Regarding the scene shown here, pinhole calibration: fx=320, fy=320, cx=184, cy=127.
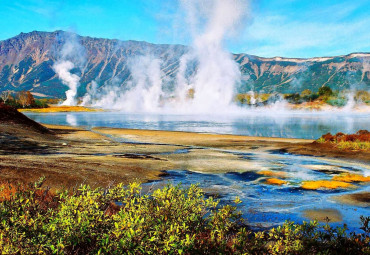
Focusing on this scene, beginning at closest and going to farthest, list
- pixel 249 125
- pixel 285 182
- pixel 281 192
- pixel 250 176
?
pixel 281 192
pixel 285 182
pixel 250 176
pixel 249 125

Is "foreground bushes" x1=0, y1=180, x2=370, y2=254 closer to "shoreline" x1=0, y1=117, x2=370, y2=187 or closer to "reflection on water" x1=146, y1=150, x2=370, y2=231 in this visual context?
"shoreline" x1=0, y1=117, x2=370, y2=187

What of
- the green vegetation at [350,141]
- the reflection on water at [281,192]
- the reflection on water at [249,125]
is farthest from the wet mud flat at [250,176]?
the reflection on water at [249,125]

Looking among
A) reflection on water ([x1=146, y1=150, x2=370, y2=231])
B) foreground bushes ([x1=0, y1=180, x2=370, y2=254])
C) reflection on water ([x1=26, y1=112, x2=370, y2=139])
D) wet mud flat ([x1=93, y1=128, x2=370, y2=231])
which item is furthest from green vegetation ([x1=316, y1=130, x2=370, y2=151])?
foreground bushes ([x1=0, y1=180, x2=370, y2=254])

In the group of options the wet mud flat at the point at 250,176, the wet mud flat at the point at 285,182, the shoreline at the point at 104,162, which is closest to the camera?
the wet mud flat at the point at 285,182

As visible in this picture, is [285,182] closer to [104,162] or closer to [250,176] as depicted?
[250,176]

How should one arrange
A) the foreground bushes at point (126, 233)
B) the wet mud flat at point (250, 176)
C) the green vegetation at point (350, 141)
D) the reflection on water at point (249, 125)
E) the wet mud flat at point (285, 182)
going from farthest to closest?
the reflection on water at point (249, 125), the green vegetation at point (350, 141), the wet mud flat at point (250, 176), the wet mud flat at point (285, 182), the foreground bushes at point (126, 233)

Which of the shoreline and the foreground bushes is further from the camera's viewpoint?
the shoreline

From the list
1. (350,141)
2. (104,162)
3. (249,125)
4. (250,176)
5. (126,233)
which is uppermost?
(126,233)

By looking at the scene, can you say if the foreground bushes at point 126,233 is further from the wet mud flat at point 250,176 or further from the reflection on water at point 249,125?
the reflection on water at point 249,125

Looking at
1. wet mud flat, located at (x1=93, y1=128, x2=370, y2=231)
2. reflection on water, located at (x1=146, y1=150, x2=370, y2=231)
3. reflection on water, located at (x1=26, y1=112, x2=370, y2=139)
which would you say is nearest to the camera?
reflection on water, located at (x1=146, y1=150, x2=370, y2=231)

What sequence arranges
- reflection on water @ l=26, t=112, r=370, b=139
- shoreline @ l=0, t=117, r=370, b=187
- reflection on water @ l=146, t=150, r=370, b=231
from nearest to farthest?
reflection on water @ l=146, t=150, r=370, b=231, shoreline @ l=0, t=117, r=370, b=187, reflection on water @ l=26, t=112, r=370, b=139

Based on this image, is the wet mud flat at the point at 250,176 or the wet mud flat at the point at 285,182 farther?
the wet mud flat at the point at 250,176

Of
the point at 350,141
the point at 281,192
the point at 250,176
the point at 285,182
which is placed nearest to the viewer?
the point at 281,192

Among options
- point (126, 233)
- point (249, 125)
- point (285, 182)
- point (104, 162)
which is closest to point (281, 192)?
point (285, 182)
